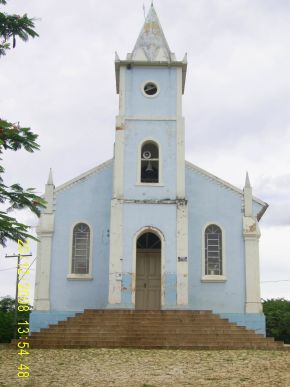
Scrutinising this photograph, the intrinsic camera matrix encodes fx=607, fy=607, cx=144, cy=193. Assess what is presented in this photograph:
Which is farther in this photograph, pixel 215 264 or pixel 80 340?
pixel 215 264

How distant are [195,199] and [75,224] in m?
4.80

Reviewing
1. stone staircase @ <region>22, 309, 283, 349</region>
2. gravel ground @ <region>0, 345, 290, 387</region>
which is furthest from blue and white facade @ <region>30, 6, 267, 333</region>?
gravel ground @ <region>0, 345, 290, 387</region>

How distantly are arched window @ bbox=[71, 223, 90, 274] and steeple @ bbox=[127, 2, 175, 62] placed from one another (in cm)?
716

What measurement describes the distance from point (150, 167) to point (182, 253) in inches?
150

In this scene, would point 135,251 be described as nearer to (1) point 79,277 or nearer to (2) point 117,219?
(2) point 117,219

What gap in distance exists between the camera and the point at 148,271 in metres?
23.5

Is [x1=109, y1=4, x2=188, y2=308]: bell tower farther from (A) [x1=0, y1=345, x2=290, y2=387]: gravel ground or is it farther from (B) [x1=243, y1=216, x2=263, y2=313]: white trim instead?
(A) [x1=0, y1=345, x2=290, y2=387]: gravel ground

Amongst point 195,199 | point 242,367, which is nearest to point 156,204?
point 195,199

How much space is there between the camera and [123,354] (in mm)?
15945

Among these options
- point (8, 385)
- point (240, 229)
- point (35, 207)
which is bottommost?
point (8, 385)

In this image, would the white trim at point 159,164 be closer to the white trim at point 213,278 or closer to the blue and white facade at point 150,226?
the blue and white facade at point 150,226

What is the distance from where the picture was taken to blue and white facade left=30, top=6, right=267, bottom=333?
22.2 meters

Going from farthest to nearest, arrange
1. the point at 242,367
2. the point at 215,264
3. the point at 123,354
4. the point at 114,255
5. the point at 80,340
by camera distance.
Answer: the point at 215,264, the point at 114,255, the point at 80,340, the point at 123,354, the point at 242,367

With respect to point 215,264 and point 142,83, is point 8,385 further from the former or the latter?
point 142,83
